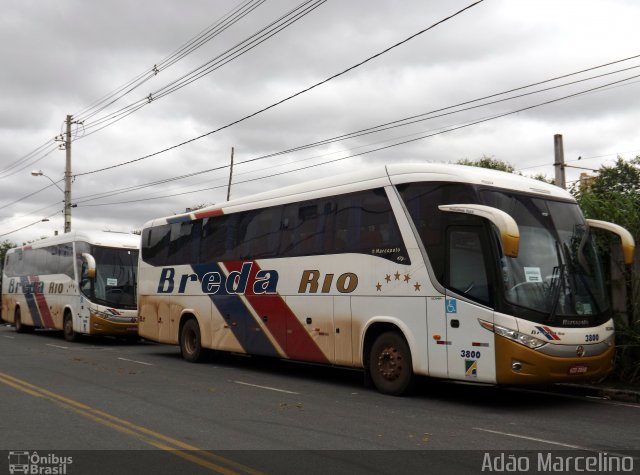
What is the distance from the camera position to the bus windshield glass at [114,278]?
22234 mm

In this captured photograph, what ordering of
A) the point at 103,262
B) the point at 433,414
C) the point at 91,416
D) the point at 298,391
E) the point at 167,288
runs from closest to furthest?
the point at 91,416 < the point at 433,414 < the point at 298,391 < the point at 167,288 < the point at 103,262

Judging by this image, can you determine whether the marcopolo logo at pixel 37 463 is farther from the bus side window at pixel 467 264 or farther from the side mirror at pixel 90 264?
the side mirror at pixel 90 264

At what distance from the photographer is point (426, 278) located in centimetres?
1062

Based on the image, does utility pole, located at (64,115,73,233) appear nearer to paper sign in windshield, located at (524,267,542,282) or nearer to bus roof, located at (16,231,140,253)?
bus roof, located at (16,231,140,253)

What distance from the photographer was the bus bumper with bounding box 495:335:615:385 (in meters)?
9.45

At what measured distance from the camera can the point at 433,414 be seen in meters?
9.41

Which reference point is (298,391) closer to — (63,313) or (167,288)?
(167,288)

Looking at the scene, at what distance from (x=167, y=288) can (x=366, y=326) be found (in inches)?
296

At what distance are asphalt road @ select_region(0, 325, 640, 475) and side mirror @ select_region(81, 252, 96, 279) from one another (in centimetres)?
832

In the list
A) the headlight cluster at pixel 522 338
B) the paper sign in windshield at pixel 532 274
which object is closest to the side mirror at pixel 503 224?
the paper sign in windshield at pixel 532 274

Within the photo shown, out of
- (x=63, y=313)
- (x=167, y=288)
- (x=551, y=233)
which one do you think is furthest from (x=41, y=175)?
(x=551, y=233)

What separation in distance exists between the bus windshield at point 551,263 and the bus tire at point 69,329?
17329mm

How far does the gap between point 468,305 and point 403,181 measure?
7.67 ft

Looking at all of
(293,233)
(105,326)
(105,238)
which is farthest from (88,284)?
(293,233)
